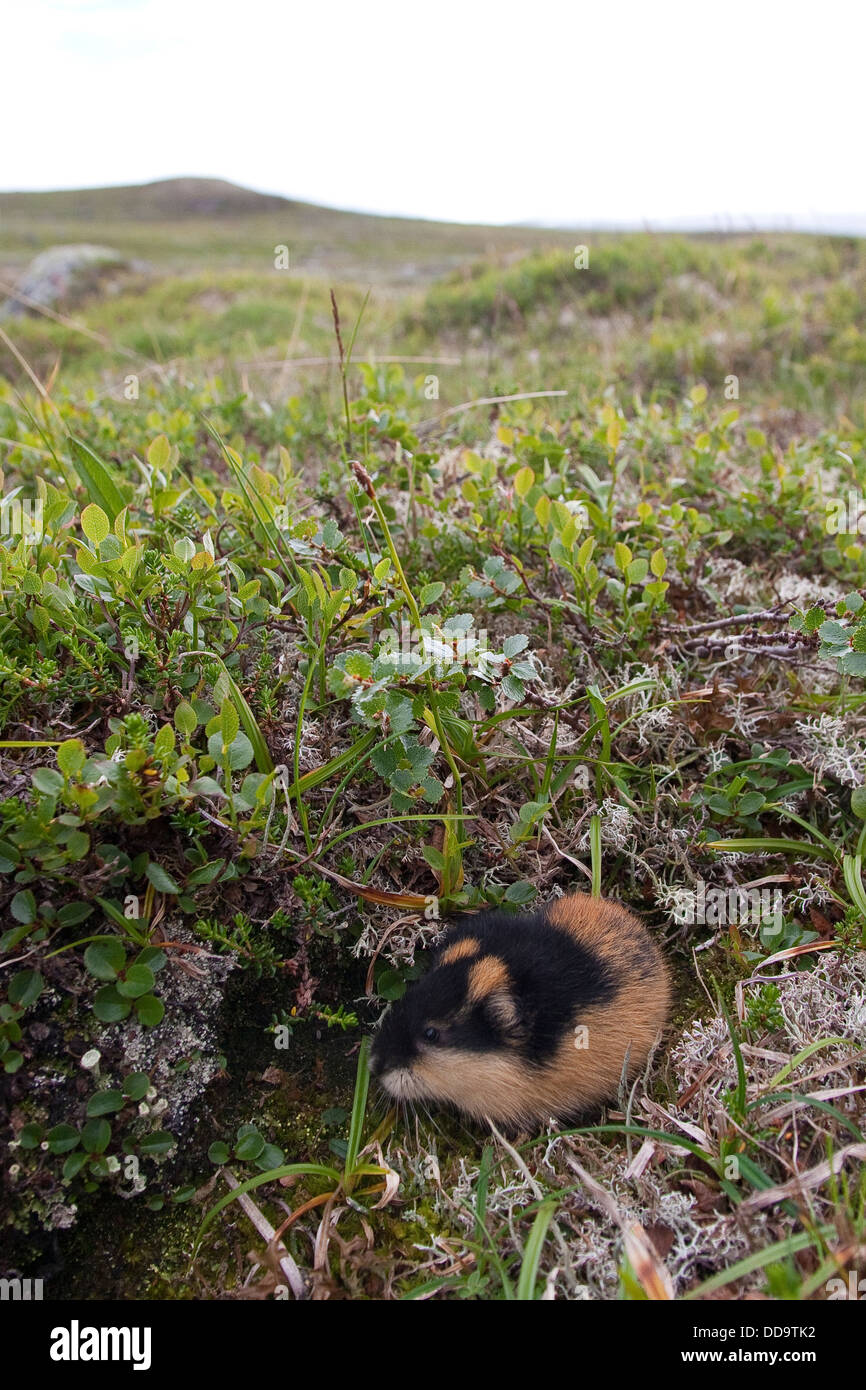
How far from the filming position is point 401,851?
3.50 m

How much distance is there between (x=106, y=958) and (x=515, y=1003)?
1.40 meters

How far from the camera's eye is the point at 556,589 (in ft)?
14.4

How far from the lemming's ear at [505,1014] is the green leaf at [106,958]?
1.25 meters

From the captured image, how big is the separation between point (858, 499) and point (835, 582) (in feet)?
2.31

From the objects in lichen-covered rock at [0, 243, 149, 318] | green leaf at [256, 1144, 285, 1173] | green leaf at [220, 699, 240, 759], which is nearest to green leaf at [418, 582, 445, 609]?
green leaf at [220, 699, 240, 759]

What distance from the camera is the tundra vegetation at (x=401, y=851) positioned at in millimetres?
2756

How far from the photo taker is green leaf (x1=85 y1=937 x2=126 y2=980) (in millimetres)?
2830

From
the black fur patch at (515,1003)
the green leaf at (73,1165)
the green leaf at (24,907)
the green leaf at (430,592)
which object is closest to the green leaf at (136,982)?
the green leaf at (24,907)

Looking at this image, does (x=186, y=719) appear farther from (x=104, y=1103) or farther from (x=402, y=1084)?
(x=402, y=1084)

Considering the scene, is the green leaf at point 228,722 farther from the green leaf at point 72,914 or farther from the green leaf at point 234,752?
the green leaf at point 72,914

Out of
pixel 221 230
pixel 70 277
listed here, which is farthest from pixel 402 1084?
pixel 221 230

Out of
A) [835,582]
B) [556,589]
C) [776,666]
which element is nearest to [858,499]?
[835,582]

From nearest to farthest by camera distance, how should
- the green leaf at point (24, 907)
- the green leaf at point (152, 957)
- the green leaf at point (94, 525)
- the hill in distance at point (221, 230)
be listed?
the green leaf at point (24, 907) < the green leaf at point (152, 957) < the green leaf at point (94, 525) < the hill in distance at point (221, 230)
